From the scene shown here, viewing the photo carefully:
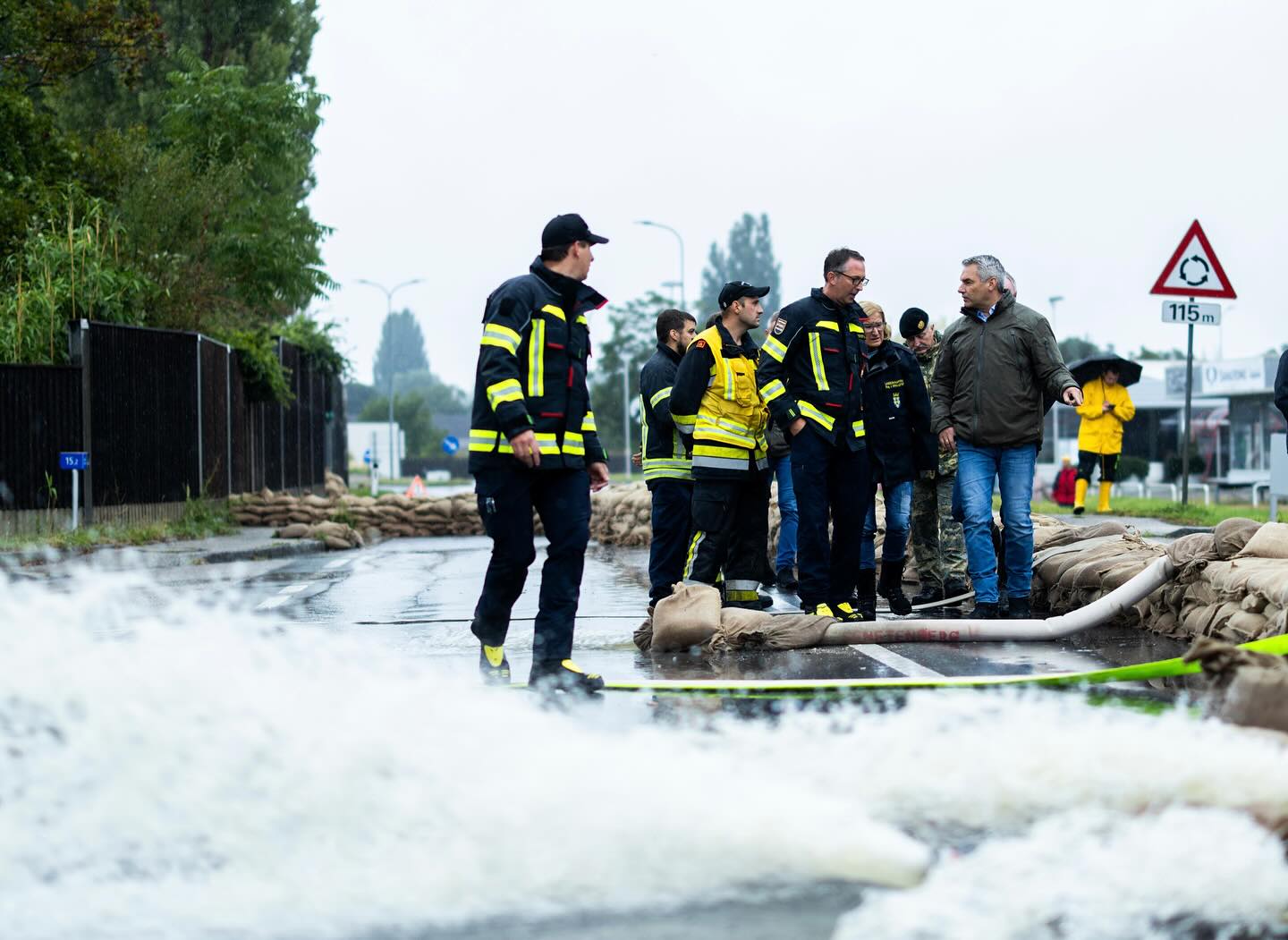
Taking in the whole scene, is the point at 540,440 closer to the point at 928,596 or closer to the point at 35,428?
the point at 928,596

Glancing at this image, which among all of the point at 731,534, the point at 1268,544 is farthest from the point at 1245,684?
the point at 731,534

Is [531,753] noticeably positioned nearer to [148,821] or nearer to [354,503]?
[148,821]

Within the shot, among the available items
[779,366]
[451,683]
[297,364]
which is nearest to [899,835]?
[451,683]

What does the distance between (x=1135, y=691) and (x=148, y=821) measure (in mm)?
3372

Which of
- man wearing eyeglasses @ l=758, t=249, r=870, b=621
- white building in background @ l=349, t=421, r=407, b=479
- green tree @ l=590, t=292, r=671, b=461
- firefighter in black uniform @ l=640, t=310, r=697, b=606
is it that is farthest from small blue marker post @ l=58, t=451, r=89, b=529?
green tree @ l=590, t=292, r=671, b=461

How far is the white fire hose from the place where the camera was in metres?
6.97

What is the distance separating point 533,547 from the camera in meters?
5.92

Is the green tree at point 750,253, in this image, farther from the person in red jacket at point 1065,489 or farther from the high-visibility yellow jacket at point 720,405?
the high-visibility yellow jacket at point 720,405

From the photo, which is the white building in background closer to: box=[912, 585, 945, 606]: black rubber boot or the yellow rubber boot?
the yellow rubber boot

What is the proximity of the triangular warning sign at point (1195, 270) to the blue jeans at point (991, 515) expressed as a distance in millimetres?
6176

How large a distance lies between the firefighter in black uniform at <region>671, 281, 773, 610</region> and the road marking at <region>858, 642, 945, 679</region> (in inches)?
45.5

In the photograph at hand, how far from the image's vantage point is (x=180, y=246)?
899 inches

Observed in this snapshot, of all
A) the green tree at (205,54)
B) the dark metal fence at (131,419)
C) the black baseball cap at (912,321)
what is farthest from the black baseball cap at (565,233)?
the green tree at (205,54)

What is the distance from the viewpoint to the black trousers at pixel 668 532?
8289mm
